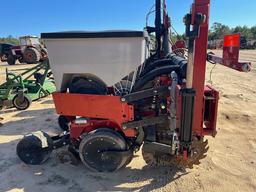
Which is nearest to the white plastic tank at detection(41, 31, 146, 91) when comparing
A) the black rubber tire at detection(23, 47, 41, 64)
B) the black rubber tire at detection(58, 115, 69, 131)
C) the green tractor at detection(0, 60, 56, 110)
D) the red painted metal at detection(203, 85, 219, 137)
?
the red painted metal at detection(203, 85, 219, 137)

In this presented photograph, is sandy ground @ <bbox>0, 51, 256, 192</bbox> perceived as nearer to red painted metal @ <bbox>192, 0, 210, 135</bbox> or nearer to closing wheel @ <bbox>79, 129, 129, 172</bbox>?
closing wheel @ <bbox>79, 129, 129, 172</bbox>

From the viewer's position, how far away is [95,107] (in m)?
3.15

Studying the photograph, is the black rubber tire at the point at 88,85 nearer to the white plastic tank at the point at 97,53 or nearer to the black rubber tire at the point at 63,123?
the white plastic tank at the point at 97,53

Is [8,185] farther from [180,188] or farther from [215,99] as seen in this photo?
[215,99]

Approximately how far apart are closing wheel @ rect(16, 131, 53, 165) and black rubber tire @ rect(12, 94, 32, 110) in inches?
118

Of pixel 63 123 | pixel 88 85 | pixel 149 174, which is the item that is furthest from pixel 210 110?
pixel 63 123

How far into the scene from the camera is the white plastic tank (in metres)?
2.90

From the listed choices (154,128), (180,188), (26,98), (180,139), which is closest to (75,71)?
(154,128)

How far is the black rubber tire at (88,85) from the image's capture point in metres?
3.14

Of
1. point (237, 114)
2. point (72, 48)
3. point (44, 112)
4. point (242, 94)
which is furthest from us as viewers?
point (242, 94)

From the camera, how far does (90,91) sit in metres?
3.19

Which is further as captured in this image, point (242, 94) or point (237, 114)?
point (242, 94)

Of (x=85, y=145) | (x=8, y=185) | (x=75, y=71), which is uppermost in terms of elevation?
(x=75, y=71)

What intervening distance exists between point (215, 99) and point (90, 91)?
135cm
